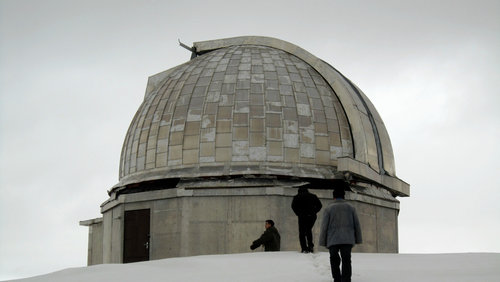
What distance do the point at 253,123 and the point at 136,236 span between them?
6018 millimetres

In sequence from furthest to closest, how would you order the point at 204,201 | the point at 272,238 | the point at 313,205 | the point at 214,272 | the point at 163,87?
the point at 163,87 < the point at 204,201 < the point at 272,238 < the point at 313,205 < the point at 214,272

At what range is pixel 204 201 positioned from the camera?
26.3m

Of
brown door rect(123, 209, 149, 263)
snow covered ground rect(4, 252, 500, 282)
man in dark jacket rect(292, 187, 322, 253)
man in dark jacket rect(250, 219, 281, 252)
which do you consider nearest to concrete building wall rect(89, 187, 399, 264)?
brown door rect(123, 209, 149, 263)

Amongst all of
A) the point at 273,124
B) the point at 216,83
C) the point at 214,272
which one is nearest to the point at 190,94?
the point at 216,83

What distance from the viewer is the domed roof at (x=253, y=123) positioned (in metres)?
26.9

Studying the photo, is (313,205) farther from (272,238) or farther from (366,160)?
(366,160)

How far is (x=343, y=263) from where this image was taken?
13547 millimetres

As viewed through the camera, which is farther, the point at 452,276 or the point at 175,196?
the point at 175,196

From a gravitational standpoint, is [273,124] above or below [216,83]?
below

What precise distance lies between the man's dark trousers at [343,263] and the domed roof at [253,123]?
1261 cm

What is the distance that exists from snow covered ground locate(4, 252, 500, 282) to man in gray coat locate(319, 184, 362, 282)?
995mm

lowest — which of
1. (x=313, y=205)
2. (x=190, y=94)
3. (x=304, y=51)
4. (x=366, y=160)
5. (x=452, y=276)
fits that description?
(x=452, y=276)

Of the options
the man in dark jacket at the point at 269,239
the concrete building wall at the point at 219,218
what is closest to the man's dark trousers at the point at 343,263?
the man in dark jacket at the point at 269,239

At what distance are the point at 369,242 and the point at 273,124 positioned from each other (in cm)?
568
